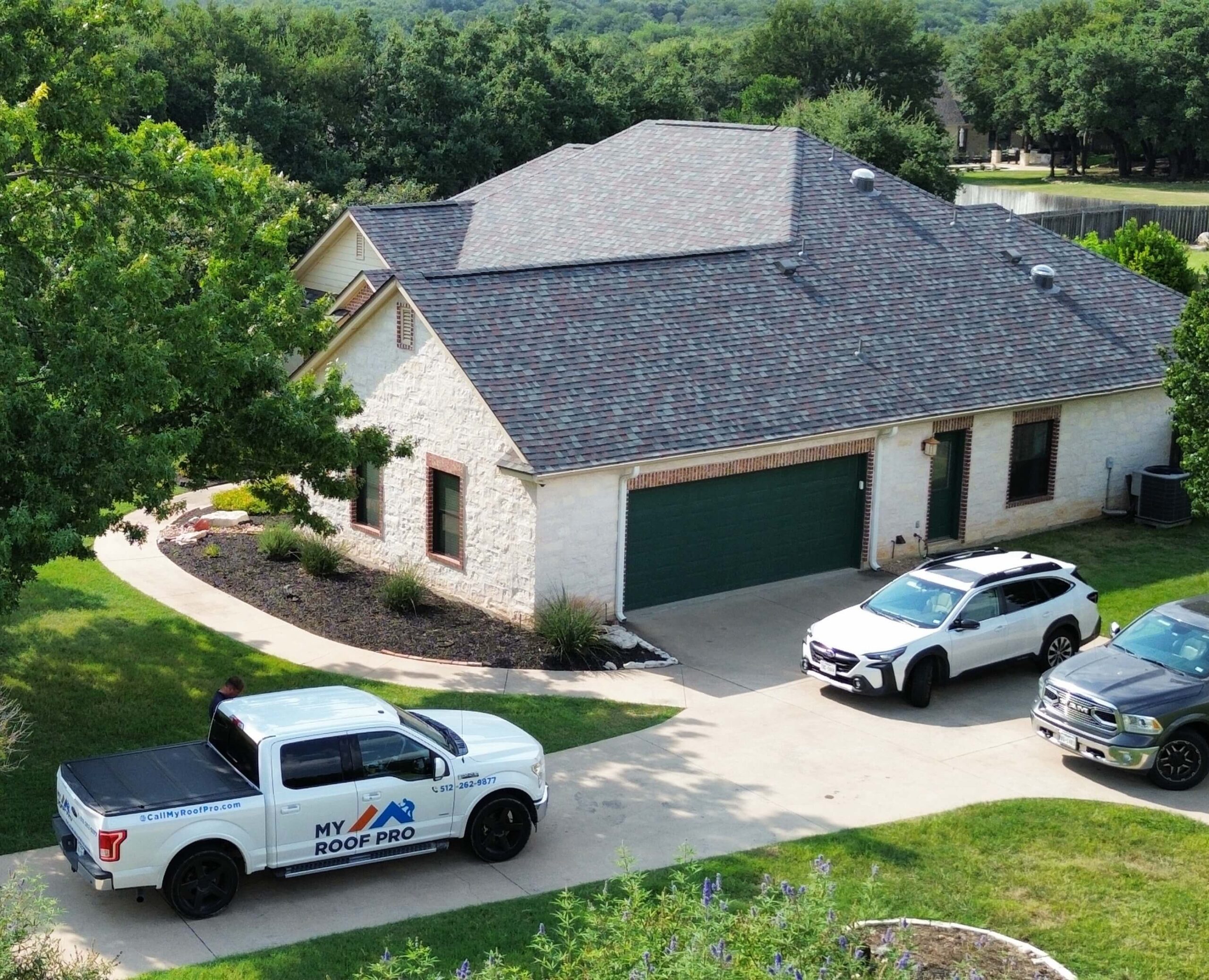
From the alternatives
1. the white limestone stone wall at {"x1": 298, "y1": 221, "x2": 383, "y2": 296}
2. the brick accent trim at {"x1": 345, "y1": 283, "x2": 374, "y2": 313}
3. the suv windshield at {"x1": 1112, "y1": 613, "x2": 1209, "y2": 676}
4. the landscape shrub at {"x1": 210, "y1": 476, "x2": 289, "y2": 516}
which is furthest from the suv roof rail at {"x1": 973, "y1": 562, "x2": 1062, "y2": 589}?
the white limestone stone wall at {"x1": 298, "y1": 221, "x2": 383, "y2": 296}

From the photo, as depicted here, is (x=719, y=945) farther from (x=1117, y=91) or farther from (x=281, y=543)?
(x=1117, y=91)

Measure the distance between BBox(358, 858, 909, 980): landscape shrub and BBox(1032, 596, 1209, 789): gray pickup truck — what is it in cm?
623

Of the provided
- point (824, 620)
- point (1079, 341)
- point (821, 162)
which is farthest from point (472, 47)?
point (824, 620)

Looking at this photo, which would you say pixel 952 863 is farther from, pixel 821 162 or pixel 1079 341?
pixel 821 162

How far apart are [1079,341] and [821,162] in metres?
7.00

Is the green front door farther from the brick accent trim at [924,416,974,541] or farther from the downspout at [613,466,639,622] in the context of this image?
the downspout at [613,466,639,622]

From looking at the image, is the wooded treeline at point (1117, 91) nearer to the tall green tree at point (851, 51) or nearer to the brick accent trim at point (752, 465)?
the tall green tree at point (851, 51)

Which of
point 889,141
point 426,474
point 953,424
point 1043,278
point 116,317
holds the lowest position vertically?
point 426,474

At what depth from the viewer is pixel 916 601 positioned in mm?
19188

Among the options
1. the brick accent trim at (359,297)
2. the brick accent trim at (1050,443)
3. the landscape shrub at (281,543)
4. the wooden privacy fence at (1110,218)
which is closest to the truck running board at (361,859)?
the landscape shrub at (281,543)

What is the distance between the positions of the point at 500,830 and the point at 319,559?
1011cm

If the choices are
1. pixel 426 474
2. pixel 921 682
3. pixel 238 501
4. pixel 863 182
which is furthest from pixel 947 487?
pixel 238 501

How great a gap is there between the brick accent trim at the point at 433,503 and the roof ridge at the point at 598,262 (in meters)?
2.77

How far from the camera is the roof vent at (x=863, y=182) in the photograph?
2971 centimetres
